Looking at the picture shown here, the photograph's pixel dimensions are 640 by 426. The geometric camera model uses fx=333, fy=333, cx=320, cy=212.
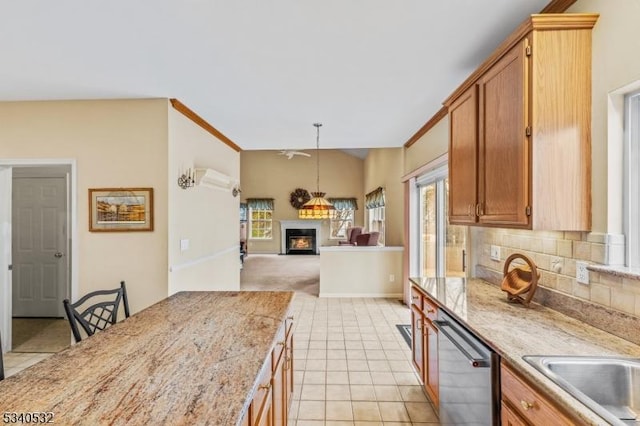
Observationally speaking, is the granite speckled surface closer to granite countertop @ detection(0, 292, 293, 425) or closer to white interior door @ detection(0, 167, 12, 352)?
granite countertop @ detection(0, 292, 293, 425)

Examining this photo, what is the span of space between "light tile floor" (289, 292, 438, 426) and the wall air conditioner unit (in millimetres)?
2113

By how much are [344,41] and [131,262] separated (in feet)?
8.96

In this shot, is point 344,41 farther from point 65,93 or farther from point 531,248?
point 65,93

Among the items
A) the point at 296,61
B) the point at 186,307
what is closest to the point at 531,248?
the point at 296,61

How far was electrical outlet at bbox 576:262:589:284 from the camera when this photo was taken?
167 centimetres

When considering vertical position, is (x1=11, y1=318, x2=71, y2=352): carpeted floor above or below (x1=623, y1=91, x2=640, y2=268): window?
below

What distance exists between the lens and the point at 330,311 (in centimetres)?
496

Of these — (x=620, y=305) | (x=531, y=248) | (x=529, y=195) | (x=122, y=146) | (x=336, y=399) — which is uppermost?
(x=122, y=146)

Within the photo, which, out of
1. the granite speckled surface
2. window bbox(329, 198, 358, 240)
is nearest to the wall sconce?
the granite speckled surface

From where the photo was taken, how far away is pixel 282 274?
8.16 metres

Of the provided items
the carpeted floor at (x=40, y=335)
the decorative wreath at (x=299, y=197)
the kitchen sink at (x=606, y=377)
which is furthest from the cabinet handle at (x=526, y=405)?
the decorative wreath at (x=299, y=197)

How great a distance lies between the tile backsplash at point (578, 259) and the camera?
4.86ft

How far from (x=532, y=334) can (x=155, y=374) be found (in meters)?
1.62

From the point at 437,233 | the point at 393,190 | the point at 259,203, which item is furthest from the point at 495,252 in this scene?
the point at 259,203
